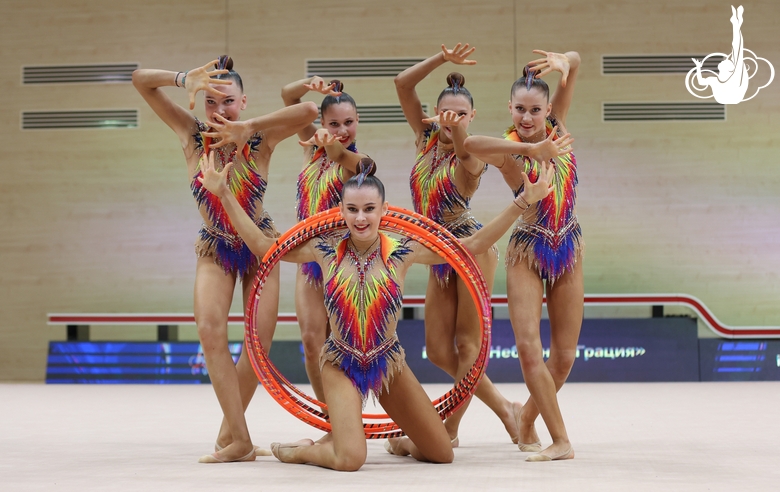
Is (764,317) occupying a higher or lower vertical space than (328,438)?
higher

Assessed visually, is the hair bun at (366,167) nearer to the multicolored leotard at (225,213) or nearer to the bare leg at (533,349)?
the multicolored leotard at (225,213)

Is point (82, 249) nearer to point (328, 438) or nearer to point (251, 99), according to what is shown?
point (251, 99)

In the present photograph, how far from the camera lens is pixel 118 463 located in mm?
3711

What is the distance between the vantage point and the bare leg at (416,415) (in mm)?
3684

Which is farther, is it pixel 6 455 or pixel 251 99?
pixel 251 99

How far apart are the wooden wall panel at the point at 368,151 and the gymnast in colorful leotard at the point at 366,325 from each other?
224 inches

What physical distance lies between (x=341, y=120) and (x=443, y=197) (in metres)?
0.65

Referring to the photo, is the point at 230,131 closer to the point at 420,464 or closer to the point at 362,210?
the point at 362,210

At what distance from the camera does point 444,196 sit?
4484mm

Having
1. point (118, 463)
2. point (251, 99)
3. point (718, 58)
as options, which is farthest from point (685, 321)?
point (118, 463)

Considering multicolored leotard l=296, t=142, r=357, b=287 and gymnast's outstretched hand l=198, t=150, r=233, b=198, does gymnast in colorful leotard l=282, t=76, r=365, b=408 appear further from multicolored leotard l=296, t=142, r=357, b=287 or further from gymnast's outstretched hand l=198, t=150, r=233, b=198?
gymnast's outstretched hand l=198, t=150, r=233, b=198

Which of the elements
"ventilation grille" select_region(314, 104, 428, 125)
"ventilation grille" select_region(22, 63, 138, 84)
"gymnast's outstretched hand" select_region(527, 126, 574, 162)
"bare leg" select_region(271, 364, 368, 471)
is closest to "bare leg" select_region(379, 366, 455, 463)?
"bare leg" select_region(271, 364, 368, 471)

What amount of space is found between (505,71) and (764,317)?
153 inches

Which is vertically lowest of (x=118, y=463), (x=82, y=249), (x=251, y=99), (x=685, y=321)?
(x=118, y=463)
